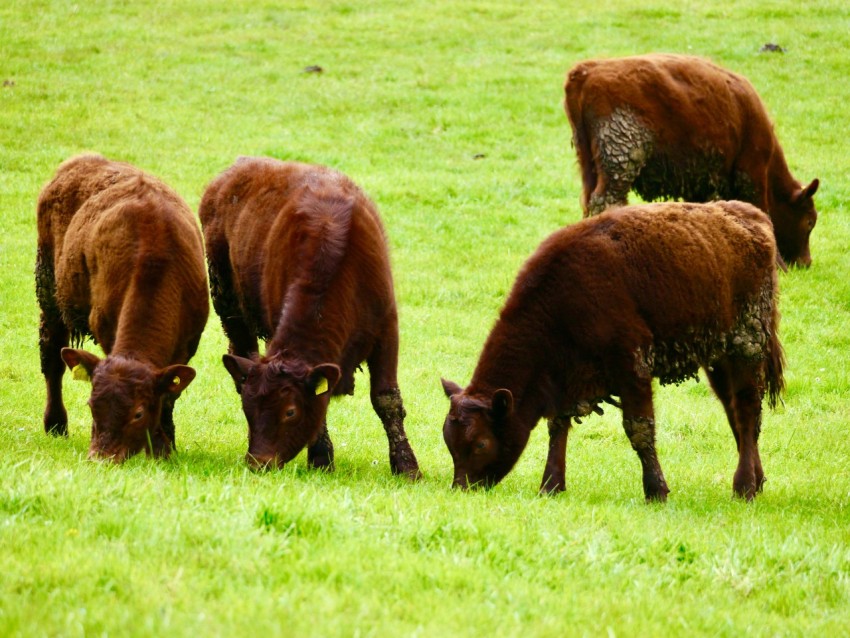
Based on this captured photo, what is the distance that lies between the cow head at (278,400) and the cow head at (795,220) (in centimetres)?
1016

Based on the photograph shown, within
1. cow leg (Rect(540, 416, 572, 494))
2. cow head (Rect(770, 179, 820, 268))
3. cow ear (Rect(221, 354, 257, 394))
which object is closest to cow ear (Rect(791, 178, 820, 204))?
cow head (Rect(770, 179, 820, 268))

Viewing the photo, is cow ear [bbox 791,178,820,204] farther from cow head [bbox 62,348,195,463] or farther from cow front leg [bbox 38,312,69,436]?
cow head [bbox 62,348,195,463]

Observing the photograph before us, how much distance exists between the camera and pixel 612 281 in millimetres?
8266

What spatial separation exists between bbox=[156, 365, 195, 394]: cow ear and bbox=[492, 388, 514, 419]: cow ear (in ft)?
7.63

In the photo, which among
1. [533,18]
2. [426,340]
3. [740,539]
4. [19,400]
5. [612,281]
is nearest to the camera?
[740,539]

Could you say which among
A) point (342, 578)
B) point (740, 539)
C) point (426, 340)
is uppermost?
point (342, 578)

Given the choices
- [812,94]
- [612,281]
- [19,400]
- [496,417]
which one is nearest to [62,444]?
[19,400]

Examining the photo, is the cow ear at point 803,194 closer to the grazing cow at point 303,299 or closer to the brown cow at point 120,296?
the grazing cow at point 303,299

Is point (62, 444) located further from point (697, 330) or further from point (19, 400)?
point (697, 330)

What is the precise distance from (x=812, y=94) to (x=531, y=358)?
18.9 meters

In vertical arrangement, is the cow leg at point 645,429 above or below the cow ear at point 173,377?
below

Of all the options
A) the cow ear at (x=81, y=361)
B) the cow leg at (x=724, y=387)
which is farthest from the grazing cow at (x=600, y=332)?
the cow ear at (x=81, y=361)

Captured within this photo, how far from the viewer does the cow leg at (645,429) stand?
329 inches

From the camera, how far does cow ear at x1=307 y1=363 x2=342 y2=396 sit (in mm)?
8055
